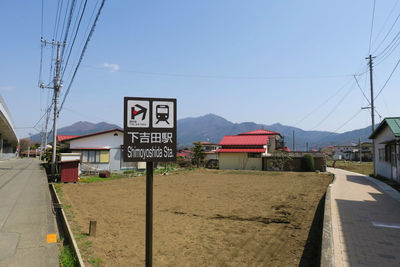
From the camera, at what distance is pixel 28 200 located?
1059 centimetres

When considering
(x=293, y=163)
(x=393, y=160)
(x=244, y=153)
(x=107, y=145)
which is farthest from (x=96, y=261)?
(x=293, y=163)

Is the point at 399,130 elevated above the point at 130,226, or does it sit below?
above

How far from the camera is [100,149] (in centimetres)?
2483

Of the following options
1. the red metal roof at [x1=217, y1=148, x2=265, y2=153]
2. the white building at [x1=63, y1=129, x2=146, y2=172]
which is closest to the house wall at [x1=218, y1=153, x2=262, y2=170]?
the red metal roof at [x1=217, y1=148, x2=265, y2=153]

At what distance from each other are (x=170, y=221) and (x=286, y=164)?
23.2 m

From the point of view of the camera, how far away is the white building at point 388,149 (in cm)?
1410

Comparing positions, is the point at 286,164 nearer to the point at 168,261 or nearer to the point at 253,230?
the point at 253,230

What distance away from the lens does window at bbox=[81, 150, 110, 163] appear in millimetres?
24433

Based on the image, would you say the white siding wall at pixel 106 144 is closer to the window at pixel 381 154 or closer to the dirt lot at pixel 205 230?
the dirt lot at pixel 205 230

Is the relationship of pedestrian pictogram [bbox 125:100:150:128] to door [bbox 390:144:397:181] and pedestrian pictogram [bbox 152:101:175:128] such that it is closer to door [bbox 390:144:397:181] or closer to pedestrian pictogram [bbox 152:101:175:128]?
pedestrian pictogram [bbox 152:101:175:128]

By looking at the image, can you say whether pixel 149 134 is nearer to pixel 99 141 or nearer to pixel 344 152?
pixel 99 141

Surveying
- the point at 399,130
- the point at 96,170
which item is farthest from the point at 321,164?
the point at 96,170

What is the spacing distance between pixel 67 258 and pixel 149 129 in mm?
3752

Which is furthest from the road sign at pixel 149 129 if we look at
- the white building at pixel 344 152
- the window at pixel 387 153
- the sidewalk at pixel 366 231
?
the white building at pixel 344 152
